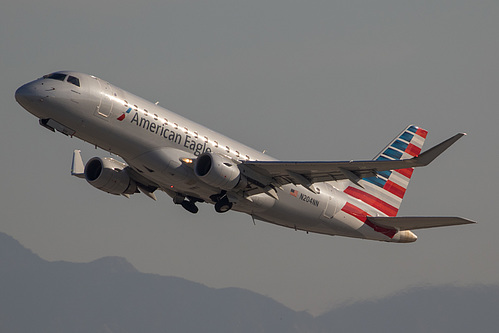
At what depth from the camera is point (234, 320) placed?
145m

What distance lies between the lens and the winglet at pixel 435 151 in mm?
32844

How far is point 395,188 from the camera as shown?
52.2 meters

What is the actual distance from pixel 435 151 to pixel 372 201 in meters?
15.8

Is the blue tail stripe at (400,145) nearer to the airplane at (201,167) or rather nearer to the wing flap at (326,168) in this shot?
the airplane at (201,167)

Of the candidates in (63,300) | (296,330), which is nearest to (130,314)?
(63,300)

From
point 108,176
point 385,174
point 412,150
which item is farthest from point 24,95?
point 412,150

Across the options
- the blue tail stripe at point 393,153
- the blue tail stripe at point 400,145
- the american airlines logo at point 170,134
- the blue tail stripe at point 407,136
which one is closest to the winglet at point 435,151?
the american airlines logo at point 170,134

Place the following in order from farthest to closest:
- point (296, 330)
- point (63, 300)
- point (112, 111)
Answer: point (63, 300), point (296, 330), point (112, 111)

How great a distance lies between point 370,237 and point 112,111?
718 inches

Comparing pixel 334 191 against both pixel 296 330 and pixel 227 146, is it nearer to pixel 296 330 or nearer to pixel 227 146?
pixel 227 146

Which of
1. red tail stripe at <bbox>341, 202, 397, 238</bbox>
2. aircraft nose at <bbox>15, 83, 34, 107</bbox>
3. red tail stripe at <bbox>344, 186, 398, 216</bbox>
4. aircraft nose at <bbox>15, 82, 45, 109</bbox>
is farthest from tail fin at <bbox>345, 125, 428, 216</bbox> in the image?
aircraft nose at <bbox>15, 83, 34, 107</bbox>

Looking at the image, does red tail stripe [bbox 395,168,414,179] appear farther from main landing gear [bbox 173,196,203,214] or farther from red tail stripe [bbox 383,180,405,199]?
main landing gear [bbox 173,196,203,214]

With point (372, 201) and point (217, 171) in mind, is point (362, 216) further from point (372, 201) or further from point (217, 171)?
point (217, 171)

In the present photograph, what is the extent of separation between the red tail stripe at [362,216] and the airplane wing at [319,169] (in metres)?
4.91
